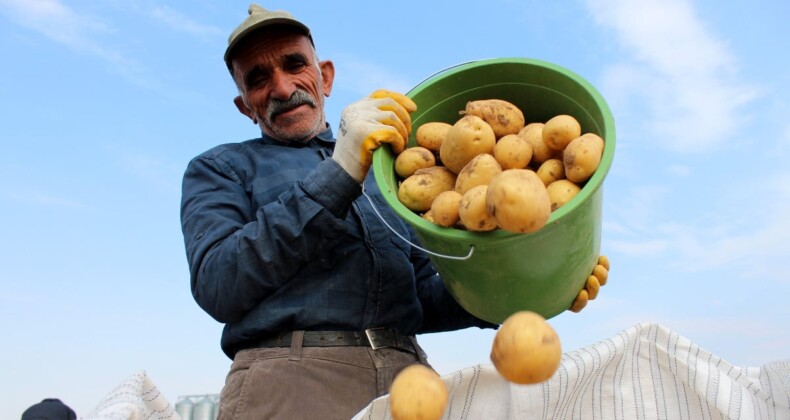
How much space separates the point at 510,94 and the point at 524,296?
0.73 meters

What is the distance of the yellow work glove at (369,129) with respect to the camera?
215 centimetres

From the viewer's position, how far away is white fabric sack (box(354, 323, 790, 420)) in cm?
185

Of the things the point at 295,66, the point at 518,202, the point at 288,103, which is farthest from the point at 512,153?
the point at 295,66

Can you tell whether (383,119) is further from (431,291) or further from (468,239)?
(431,291)

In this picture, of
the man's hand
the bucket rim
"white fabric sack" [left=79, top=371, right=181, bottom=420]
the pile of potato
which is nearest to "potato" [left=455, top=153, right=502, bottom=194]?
the pile of potato

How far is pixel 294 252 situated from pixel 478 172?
70 centimetres

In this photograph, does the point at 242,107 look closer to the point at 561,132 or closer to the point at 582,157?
the point at 561,132

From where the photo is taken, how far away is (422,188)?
199 centimetres

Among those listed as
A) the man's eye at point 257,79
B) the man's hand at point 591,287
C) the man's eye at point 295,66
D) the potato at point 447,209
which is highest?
the man's eye at point 295,66

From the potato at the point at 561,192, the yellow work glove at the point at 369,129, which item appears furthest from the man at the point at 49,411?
the potato at the point at 561,192

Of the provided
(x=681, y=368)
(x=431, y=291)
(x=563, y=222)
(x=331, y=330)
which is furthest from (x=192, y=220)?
(x=681, y=368)

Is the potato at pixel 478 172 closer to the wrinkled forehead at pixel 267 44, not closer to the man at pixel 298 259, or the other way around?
the man at pixel 298 259

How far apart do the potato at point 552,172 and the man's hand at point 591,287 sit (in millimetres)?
440

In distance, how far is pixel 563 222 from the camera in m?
1.84
